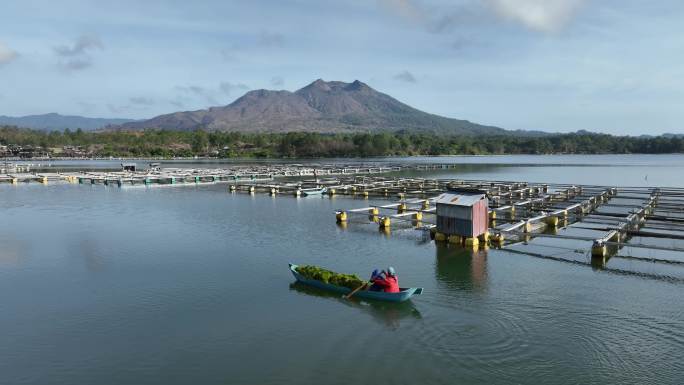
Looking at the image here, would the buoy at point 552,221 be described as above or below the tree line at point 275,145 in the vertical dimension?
below

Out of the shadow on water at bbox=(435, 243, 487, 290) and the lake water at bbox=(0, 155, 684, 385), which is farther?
the shadow on water at bbox=(435, 243, 487, 290)

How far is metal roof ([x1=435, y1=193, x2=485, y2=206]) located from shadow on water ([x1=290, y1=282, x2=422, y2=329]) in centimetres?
775

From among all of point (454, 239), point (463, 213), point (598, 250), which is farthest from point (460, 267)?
point (598, 250)

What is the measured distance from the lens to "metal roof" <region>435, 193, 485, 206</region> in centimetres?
2185

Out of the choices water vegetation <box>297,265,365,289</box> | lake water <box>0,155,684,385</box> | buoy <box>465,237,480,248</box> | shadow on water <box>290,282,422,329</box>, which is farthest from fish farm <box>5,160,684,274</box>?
shadow on water <box>290,282,422,329</box>

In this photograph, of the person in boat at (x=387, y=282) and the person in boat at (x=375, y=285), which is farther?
the person in boat at (x=375, y=285)

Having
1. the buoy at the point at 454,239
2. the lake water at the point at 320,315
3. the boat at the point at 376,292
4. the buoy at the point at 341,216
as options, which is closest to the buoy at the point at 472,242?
the buoy at the point at 454,239

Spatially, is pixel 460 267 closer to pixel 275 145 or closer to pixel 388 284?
pixel 388 284

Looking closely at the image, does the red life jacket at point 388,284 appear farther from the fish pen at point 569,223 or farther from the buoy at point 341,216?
the buoy at point 341,216

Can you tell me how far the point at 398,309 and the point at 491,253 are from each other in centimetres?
818

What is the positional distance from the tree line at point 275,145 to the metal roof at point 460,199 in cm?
11326

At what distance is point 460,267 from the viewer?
19.5m

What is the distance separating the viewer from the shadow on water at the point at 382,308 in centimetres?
1419

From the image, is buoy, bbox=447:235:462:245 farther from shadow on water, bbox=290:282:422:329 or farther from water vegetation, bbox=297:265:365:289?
shadow on water, bbox=290:282:422:329
